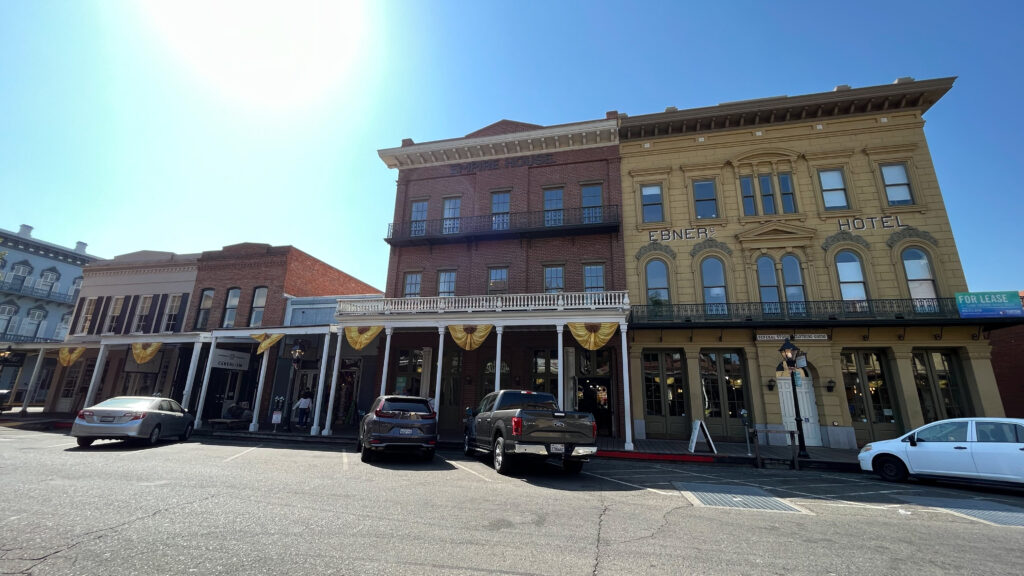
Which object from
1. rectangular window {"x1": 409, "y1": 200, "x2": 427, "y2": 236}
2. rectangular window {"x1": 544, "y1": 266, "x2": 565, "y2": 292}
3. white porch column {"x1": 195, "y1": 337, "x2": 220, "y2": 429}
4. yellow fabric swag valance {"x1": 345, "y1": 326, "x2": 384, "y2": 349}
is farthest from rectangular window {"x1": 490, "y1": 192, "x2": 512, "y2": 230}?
white porch column {"x1": 195, "y1": 337, "x2": 220, "y2": 429}

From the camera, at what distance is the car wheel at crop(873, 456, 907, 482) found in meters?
9.34

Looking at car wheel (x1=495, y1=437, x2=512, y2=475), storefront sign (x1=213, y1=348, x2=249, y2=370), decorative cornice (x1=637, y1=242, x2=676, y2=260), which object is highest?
decorative cornice (x1=637, y1=242, x2=676, y2=260)

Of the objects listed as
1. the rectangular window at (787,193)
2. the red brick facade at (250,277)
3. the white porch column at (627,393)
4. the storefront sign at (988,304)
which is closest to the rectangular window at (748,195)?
the rectangular window at (787,193)

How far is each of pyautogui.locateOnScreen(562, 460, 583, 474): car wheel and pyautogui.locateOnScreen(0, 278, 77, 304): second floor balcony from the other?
46398 millimetres

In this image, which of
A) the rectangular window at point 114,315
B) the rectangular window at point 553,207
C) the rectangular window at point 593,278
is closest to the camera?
the rectangular window at point 593,278

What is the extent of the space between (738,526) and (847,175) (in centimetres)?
1799

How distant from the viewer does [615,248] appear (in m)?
18.0

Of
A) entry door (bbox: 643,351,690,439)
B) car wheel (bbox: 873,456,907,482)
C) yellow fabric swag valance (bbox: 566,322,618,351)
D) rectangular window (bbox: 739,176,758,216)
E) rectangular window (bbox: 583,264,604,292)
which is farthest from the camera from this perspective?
rectangular window (bbox: 583,264,604,292)

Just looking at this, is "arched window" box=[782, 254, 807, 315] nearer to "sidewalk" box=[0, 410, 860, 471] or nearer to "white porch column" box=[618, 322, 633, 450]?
"sidewalk" box=[0, 410, 860, 471]

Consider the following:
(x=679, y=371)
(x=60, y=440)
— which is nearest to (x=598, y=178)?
(x=679, y=371)

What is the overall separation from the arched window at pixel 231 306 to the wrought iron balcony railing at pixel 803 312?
20.4 metres

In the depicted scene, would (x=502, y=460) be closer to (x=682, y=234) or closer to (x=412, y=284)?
(x=412, y=284)

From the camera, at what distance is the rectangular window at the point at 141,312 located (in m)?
22.9

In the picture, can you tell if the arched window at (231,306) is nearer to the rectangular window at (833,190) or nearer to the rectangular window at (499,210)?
the rectangular window at (499,210)
